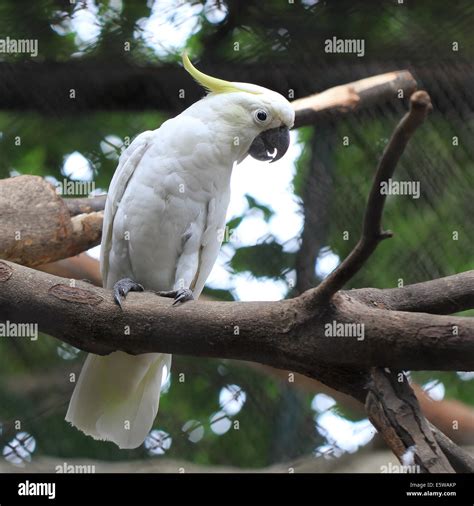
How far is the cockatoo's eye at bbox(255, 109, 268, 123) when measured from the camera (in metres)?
2.36

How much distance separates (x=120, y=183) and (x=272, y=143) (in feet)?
1.86

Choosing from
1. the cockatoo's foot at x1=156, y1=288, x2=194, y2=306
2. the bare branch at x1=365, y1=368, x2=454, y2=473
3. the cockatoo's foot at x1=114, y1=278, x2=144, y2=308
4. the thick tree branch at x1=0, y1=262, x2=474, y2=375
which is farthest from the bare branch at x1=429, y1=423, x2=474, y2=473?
the cockatoo's foot at x1=114, y1=278, x2=144, y2=308

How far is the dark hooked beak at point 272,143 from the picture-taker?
2.44m

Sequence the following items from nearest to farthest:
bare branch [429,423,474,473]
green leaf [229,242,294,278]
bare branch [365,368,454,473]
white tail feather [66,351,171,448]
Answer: bare branch [365,368,454,473] < bare branch [429,423,474,473] < white tail feather [66,351,171,448] < green leaf [229,242,294,278]

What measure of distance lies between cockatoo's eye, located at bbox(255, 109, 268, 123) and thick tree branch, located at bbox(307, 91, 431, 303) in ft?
3.25

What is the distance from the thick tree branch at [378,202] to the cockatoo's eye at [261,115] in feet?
3.25

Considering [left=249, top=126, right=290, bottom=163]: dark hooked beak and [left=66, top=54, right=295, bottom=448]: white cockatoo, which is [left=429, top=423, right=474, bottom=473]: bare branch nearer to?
[left=66, top=54, right=295, bottom=448]: white cockatoo

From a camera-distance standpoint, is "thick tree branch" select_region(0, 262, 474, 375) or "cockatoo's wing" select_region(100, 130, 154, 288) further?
"cockatoo's wing" select_region(100, 130, 154, 288)

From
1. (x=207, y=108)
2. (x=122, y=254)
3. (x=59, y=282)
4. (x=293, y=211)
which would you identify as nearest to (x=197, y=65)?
(x=207, y=108)

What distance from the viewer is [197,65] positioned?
108 inches

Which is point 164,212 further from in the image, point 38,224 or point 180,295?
point 38,224

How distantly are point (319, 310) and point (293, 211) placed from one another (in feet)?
4.08

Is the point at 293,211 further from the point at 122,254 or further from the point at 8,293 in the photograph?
the point at 8,293

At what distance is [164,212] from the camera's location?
2.29 m
